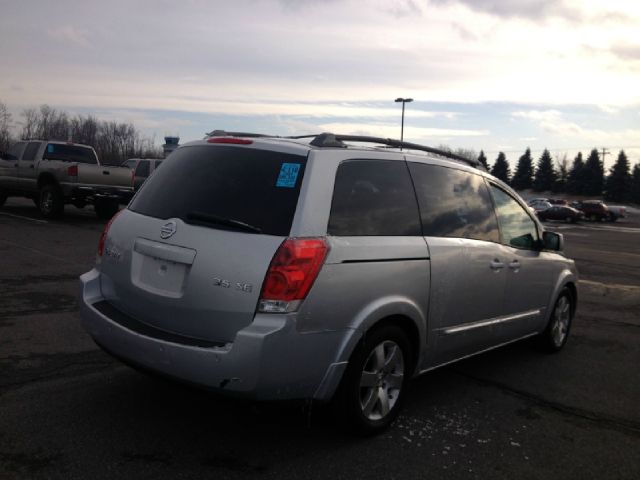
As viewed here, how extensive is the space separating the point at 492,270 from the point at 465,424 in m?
1.23

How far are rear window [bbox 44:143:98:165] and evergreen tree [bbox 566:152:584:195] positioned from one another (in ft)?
330

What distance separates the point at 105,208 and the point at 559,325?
1356cm

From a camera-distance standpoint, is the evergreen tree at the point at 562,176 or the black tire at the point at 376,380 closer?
the black tire at the point at 376,380

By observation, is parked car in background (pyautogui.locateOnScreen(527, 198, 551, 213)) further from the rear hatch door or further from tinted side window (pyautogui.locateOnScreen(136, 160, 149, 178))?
the rear hatch door

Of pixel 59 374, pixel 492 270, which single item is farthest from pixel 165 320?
pixel 492 270

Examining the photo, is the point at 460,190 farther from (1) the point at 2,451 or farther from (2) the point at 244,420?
(1) the point at 2,451

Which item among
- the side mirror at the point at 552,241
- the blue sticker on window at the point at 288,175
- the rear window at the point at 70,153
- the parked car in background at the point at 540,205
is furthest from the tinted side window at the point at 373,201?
the parked car in background at the point at 540,205

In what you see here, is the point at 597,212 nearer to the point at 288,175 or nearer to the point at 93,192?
the point at 93,192

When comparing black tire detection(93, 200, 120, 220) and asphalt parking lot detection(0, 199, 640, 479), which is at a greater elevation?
black tire detection(93, 200, 120, 220)

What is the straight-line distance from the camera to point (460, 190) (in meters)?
4.39

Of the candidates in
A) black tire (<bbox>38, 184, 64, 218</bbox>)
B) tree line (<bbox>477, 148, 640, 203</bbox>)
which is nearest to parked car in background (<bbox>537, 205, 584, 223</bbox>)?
black tire (<bbox>38, 184, 64, 218</bbox>)

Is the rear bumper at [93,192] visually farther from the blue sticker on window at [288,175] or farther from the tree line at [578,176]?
the tree line at [578,176]

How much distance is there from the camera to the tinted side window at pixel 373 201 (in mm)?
3371

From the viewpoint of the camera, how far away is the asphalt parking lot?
307 cm
